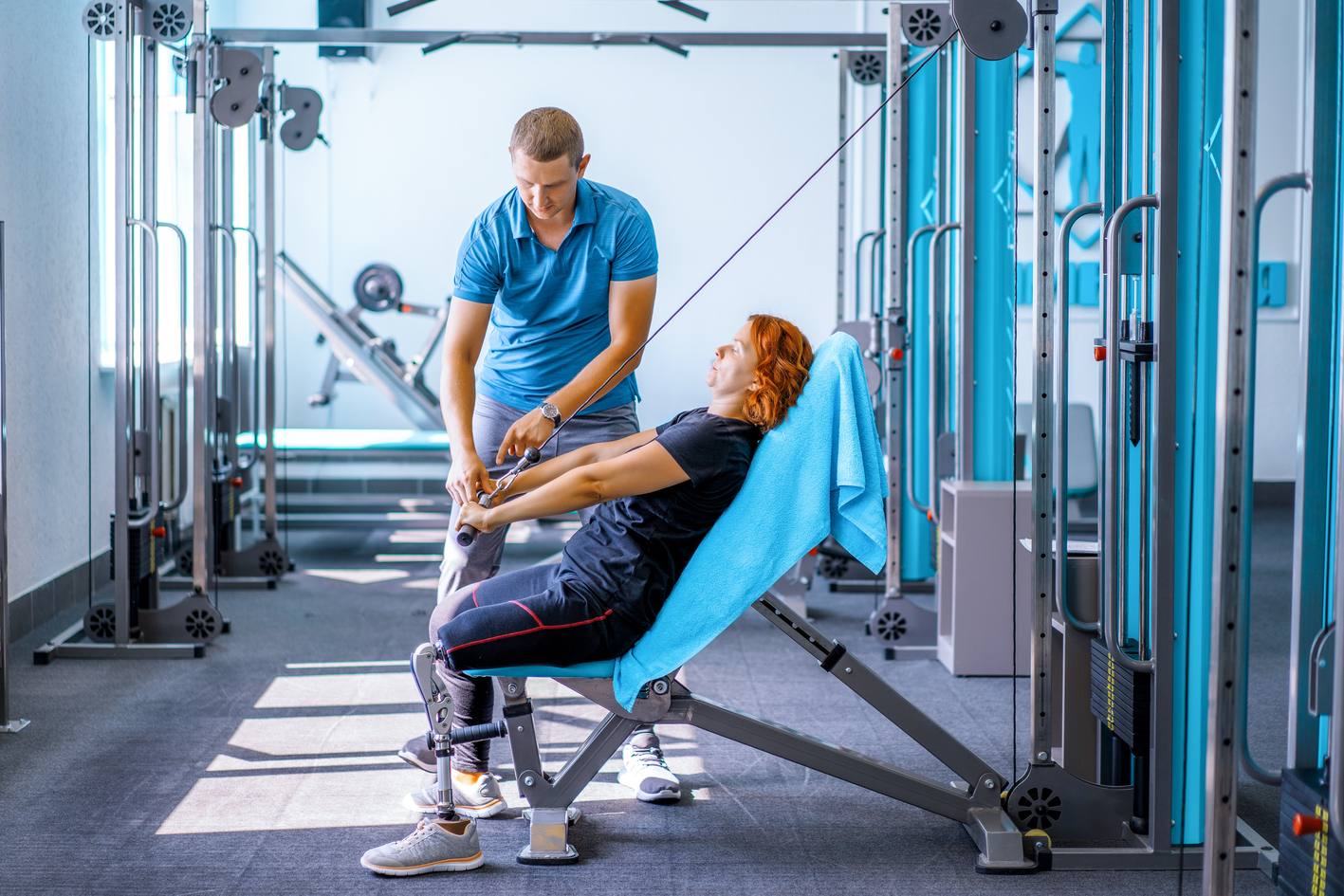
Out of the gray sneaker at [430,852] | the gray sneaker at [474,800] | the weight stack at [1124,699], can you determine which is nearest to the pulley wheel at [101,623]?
the gray sneaker at [474,800]

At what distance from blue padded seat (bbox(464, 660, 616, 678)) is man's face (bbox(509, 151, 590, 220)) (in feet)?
2.68

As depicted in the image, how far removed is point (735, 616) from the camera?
2006 mm

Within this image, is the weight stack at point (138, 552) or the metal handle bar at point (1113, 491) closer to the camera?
the metal handle bar at point (1113, 491)

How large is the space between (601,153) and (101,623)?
3.94 metres

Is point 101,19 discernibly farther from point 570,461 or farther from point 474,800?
point 474,800

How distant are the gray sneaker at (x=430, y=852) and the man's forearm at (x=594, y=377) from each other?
30.1 inches

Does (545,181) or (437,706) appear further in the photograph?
(545,181)

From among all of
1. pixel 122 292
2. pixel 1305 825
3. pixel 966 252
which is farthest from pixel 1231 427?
pixel 122 292

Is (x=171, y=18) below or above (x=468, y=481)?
above

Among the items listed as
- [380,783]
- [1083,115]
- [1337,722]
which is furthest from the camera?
[1083,115]

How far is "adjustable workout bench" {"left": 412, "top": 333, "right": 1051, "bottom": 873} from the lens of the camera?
1981 millimetres

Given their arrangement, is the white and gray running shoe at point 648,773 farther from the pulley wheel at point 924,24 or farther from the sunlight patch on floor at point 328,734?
the pulley wheel at point 924,24

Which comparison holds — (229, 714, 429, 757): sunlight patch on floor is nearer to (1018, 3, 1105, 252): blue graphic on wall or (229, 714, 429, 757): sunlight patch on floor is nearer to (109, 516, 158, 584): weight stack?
(109, 516, 158, 584): weight stack

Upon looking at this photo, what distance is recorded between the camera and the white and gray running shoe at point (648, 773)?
7.68ft
